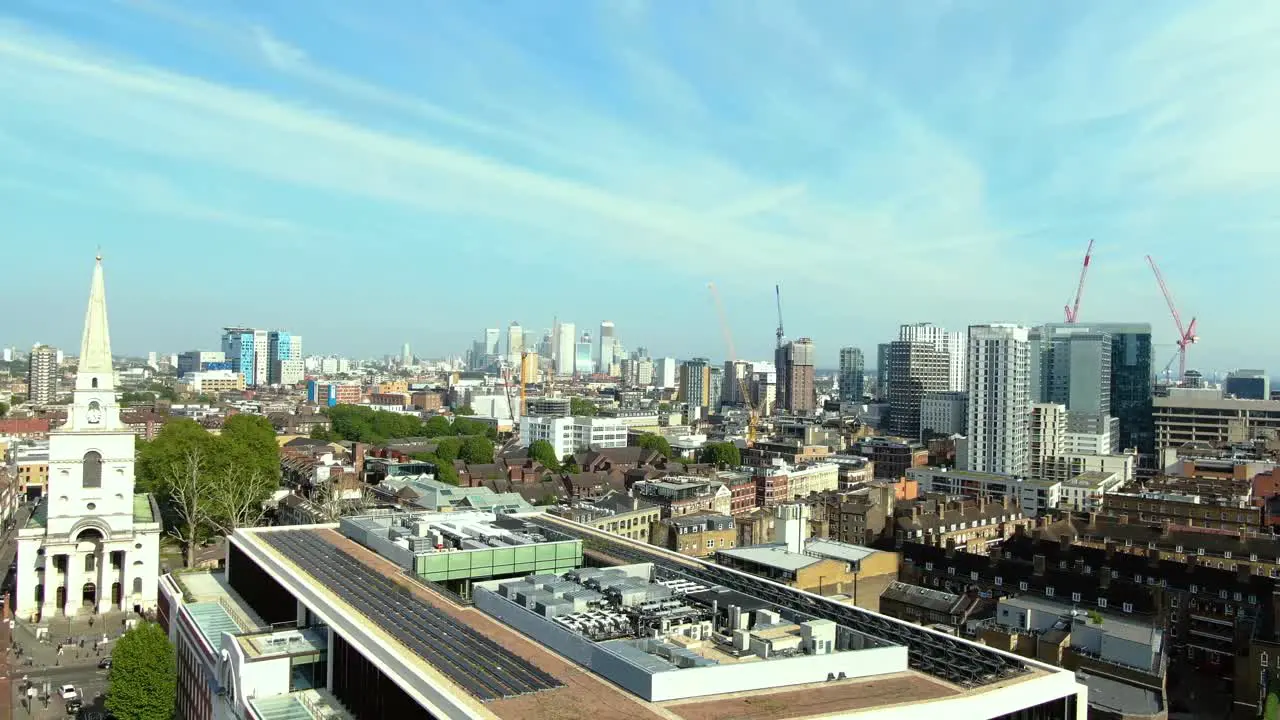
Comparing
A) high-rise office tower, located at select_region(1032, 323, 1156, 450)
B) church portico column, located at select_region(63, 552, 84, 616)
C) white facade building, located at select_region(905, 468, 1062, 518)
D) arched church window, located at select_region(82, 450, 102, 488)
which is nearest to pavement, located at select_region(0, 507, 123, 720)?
church portico column, located at select_region(63, 552, 84, 616)

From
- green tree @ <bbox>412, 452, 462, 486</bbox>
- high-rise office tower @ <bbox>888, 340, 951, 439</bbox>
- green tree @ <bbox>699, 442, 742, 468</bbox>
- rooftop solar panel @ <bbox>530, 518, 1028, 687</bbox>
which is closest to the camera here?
rooftop solar panel @ <bbox>530, 518, 1028, 687</bbox>

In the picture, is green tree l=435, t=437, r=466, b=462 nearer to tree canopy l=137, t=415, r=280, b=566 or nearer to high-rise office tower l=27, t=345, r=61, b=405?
tree canopy l=137, t=415, r=280, b=566

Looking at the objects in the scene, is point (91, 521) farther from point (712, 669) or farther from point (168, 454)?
point (712, 669)

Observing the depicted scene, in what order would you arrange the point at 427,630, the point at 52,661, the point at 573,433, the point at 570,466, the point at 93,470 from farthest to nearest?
1. the point at 573,433
2. the point at 570,466
3. the point at 93,470
4. the point at 52,661
5. the point at 427,630

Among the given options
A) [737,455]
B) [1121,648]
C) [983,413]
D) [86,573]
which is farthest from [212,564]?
[983,413]

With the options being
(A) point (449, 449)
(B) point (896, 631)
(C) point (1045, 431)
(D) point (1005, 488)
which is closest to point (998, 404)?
(D) point (1005, 488)

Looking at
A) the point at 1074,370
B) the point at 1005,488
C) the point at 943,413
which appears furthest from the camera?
the point at 943,413
